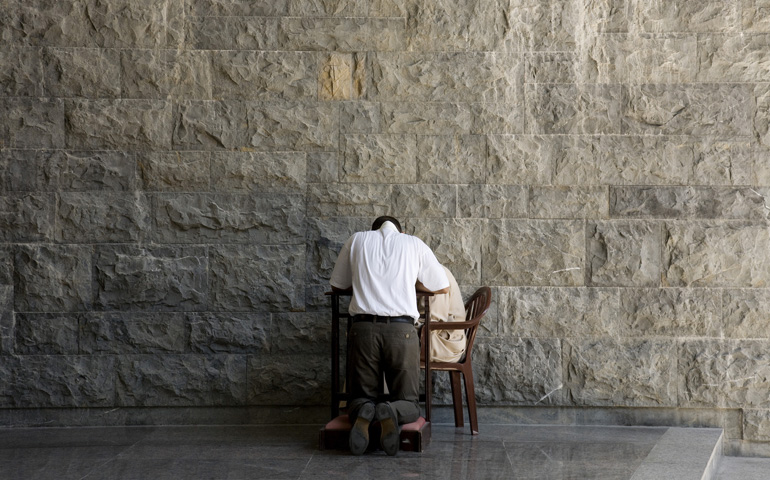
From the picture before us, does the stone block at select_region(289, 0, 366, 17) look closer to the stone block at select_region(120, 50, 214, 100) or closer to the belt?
the stone block at select_region(120, 50, 214, 100)

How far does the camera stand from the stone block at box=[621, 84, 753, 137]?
6.09 metres

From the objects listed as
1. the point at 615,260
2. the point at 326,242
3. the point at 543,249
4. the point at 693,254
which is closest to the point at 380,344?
the point at 326,242

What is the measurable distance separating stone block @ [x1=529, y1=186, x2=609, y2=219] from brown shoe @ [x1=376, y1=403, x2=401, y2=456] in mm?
2119

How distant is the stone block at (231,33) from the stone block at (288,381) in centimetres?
229

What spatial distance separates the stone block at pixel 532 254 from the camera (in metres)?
6.05

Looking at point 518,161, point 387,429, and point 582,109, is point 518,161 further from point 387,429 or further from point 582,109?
point 387,429

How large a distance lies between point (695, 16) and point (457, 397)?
10.8 ft

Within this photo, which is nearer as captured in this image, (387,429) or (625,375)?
(387,429)

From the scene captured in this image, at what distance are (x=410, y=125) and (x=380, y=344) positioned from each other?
6.13 ft

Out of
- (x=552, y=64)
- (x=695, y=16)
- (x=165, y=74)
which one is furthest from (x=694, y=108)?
(x=165, y=74)

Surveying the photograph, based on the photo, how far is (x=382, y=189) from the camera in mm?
6074

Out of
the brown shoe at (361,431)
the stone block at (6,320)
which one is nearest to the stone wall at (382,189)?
the stone block at (6,320)

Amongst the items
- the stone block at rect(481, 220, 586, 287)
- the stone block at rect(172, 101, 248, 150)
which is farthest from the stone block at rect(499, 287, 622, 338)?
the stone block at rect(172, 101, 248, 150)

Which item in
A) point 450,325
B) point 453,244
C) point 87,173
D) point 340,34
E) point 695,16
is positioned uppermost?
point 695,16
